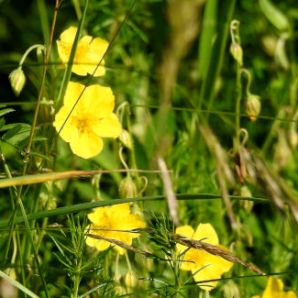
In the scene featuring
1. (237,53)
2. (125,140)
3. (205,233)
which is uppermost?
(237,53)

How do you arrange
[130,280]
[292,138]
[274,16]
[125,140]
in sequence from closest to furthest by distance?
[130,280], [125,140], [292,138], [274,16]

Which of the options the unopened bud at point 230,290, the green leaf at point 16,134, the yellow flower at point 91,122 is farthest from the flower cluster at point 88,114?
the unopened bud at point 230,290

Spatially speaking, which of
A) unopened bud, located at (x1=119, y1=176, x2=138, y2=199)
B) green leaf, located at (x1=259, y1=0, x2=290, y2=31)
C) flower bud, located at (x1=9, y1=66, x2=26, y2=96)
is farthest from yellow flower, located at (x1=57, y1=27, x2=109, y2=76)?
green leaf, located at (x1=259, y1=0, x2=290, y2=31)

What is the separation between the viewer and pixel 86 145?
1.72 m

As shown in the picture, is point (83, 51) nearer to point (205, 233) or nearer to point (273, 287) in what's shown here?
point (205, 233)

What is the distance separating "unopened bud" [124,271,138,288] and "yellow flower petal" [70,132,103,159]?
0.24 metres

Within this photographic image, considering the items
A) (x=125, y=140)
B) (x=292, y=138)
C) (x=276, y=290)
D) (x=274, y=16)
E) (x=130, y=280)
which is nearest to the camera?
(x=276, y=290)

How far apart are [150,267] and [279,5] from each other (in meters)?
1.18

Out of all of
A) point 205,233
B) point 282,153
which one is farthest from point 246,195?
point 282,153

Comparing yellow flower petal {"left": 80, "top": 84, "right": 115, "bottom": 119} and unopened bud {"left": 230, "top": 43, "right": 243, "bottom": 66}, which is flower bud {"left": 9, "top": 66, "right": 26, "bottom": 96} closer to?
yellow flower petal {"left": 80, "top": 84, "right": 115, "bottom": 119}

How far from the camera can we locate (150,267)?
A: 180cm

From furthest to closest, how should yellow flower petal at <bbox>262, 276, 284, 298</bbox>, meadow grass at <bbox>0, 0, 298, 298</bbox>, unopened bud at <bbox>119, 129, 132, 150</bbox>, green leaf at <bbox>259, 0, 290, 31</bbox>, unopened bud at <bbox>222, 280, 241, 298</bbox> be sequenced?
green leaf at <bbox>259, 0, 290, 31</bbox> < unopened bud at <bbox>119, 129, 132, 150</bbox> < unopened bud at <bbox>222, 280, 241, 298</bbox> < yellow flower petal at <bbox>262, 276, 284, 298</bbox> < meadow grass at <bbox>0, 0, 298, 298</bbox>

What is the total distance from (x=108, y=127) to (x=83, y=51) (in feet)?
0.61

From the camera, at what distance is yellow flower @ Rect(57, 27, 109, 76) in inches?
66.2
